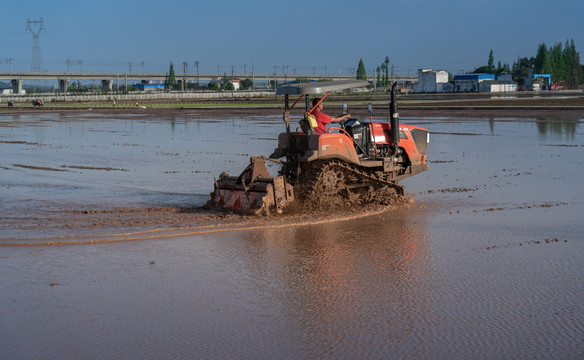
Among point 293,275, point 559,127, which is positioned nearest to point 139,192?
point 293,275

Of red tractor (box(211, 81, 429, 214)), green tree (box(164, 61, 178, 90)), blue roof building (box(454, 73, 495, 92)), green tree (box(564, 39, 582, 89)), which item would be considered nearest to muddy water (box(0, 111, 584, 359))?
red tractor (box(211, 81, 429, 214))

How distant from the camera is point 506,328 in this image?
673cm

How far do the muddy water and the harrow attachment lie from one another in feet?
1.30

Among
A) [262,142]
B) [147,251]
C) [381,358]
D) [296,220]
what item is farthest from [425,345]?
[262,142]

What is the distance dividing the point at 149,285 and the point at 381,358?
339 centimetres

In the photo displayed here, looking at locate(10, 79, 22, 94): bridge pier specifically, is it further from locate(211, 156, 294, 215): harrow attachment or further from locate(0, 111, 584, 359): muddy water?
locate(211, 156, 294, 215): harrow attachment

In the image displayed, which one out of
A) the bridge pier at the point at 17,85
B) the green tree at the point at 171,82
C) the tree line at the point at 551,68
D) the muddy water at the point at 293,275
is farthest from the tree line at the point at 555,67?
the muddy water at the point at 293,275

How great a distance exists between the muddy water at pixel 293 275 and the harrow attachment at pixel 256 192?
395 millimetres

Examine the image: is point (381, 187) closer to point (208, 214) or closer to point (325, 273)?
point (208, 214)

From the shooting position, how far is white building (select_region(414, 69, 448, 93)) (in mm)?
136600

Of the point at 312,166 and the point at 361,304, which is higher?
the point at 312,166

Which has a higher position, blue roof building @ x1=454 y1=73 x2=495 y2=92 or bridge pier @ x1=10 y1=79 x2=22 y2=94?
bridge pier @ x1=10 y1=79 x2=22 y2=94

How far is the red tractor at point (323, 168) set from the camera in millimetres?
12234

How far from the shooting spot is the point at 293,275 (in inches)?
344
